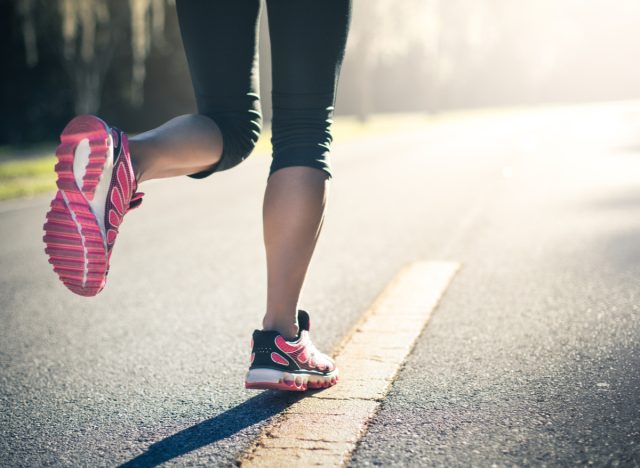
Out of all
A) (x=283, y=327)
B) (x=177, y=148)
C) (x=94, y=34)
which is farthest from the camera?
(x=94, y=34)

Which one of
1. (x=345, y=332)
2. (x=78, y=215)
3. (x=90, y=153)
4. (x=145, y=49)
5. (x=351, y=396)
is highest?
(x=90, y=153)

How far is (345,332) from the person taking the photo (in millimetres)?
2422

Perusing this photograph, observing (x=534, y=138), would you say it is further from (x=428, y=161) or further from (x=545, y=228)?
(x=545, y=228)

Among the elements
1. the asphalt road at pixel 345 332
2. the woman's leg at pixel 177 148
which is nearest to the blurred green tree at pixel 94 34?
the asphalt road at pixel 345 332

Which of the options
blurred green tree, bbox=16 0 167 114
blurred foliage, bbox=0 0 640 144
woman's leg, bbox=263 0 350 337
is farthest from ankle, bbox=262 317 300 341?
blurred green tree, bbox=16 0 167 114

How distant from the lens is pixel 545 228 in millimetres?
4586

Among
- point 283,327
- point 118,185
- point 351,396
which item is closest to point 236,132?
point 118,185

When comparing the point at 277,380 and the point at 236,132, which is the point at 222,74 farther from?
the point at 277,380

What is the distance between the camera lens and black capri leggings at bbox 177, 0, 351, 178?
5.74 ft

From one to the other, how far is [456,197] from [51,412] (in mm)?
5060

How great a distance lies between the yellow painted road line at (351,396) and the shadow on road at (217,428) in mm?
51

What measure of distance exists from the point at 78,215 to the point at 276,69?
596mm

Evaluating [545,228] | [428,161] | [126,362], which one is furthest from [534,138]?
[126,362]

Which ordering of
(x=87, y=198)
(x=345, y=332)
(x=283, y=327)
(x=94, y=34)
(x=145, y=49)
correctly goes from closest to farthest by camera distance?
1. (x=87, y=198)
2. (x=283, y=327)
3. (x=345, y=332)
4. (x=145, y=49)
5. (x=94, y=34)
